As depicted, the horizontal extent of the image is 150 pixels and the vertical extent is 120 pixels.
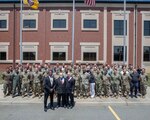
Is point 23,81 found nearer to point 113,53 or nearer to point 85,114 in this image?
point 85,114

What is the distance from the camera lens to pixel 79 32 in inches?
1820

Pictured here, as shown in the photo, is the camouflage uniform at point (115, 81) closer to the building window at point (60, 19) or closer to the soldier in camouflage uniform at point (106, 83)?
the soldier in camouflage uniform at point (106, 83)

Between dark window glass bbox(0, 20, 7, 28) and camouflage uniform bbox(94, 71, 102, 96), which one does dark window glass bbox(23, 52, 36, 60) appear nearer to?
dark window glass bbox(0, 20, 7, 28)

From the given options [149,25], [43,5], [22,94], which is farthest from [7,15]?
[22,94]

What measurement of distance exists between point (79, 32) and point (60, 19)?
9.62 ft

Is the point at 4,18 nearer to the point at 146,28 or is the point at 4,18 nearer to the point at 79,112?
the point at 146,28

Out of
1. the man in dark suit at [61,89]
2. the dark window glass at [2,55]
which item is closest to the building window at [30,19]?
the dark window glass at [2,55]

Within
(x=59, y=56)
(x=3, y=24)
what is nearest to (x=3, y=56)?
(x=3, y=24)

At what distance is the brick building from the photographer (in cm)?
4616

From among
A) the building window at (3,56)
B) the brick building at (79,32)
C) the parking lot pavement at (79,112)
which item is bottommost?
the parking lot pavement at (79,112)

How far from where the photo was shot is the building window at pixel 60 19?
46044 mm

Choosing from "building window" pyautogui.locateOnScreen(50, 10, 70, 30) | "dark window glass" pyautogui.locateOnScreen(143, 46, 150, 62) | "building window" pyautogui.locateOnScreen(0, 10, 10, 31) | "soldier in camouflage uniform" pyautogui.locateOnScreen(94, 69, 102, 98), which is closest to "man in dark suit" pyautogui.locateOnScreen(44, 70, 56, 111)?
"soldier in camouflage uniform" pyautogui.locateOnScreen(94, 69, 102, 98)

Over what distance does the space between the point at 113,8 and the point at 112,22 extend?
1818 millimetres

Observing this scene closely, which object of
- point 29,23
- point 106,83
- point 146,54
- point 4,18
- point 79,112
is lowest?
point 79,112
